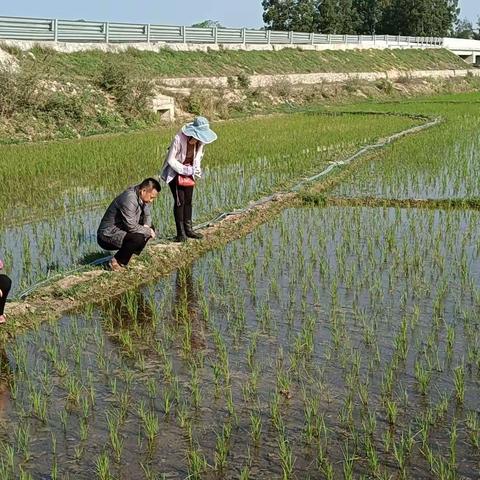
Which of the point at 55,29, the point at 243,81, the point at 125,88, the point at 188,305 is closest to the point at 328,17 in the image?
the point at 243,81

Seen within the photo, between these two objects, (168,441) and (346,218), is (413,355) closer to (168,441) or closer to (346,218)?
(168,441)

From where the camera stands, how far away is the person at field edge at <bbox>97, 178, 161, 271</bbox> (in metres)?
5.36

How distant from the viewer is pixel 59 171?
1010 cm

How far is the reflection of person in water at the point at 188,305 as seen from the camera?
4441mm

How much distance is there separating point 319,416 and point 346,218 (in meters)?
4.28

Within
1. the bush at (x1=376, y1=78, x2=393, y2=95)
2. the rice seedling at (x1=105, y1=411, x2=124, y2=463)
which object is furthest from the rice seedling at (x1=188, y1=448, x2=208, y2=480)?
the bush at (x1=376, y1=78, x2=393, y2=95)

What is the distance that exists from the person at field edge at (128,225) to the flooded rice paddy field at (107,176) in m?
0.42

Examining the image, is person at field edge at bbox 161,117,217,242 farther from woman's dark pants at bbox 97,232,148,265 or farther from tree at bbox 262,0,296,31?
tree at bbox 262,0,296,31

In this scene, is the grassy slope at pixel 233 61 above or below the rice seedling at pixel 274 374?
above

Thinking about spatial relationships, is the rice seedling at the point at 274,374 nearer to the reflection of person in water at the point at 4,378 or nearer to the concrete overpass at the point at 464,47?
the reflection of person in water at the point at 4,378

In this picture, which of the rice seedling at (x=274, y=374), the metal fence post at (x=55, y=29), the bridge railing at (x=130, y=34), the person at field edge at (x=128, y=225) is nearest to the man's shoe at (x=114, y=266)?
the person at field edge at (x=128, y=225)

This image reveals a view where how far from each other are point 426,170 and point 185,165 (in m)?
4.94

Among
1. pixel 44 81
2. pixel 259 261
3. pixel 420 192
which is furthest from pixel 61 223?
pixel 44 81

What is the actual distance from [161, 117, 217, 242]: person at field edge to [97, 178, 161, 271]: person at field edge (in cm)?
72
